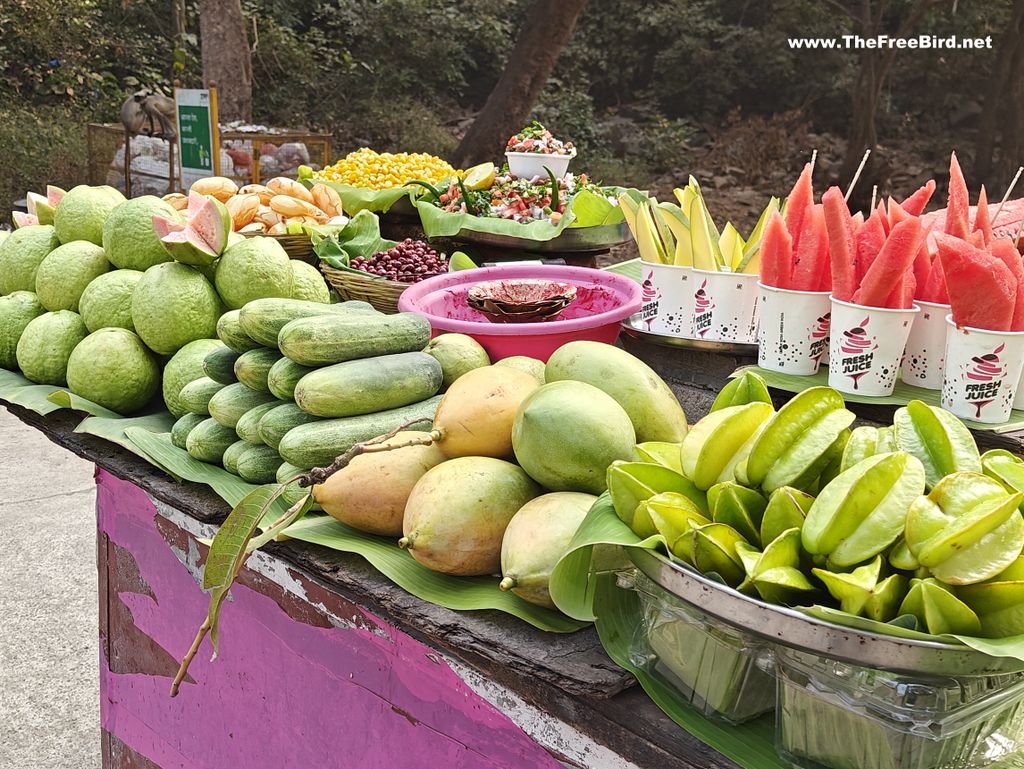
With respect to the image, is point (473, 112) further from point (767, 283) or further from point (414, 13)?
point (767, 283)

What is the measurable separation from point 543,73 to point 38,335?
8004mm

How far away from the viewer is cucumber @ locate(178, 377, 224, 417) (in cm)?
170

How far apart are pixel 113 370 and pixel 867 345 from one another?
147cm

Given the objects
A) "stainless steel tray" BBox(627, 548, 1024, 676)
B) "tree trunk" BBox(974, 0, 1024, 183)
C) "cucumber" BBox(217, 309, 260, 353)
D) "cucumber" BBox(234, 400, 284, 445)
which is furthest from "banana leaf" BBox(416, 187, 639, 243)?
"tree trunk" BBox(974, 0, 1024, 183)

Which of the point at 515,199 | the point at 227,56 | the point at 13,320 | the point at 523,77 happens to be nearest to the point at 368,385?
the point at 13,320

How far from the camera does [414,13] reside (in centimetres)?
1343

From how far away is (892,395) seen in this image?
163cm

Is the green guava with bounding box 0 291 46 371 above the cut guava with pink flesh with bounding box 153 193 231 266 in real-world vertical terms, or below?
below

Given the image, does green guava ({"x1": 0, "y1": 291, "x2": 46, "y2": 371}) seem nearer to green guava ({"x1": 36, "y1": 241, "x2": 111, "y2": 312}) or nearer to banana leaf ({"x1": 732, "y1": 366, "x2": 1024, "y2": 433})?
green guava ({"x1": 36, "y1": 241, "x2": 111, "y2": 312})

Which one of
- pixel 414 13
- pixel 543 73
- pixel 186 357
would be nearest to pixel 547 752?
pixel 186 357

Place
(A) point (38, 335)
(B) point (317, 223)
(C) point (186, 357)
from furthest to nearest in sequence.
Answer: (B) point (317, 223), (A) point (38, 335), (C) point (186, 357)

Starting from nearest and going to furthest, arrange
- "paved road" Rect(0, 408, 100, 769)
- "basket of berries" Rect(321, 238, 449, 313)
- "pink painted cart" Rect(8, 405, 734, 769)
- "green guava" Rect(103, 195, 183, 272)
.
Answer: "pink painted cart" Rect(8, 405, 734, 769) → "green guava" Rect(103, 195, 183, 272) → "basket of berries" Rect(321, 238, 449, 313) → "paved road" Rect(0, 408, 100, 769)

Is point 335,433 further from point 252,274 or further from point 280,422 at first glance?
point 252,274

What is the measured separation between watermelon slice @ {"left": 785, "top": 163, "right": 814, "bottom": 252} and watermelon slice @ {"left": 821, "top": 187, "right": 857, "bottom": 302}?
89 mm
